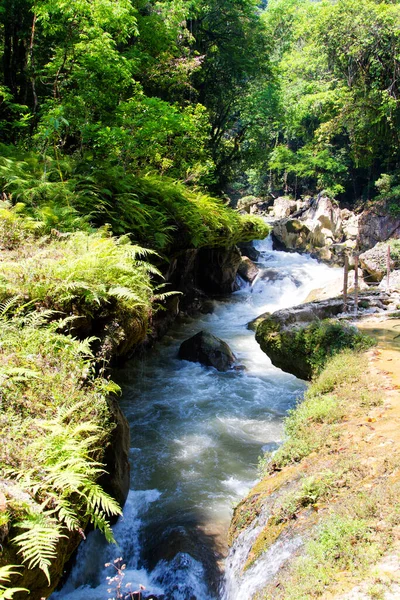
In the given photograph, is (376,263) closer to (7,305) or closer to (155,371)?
(155,371)

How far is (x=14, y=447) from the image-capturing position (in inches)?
117

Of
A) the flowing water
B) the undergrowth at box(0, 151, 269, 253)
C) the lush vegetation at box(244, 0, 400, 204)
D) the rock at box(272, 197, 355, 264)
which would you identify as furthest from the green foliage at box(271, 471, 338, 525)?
the rock at box(272, 197, 355, 264)

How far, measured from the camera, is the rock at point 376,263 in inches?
767

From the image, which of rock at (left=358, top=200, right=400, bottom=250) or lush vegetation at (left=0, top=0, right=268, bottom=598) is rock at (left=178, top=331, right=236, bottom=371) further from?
rock at (left=358, top=200, right=400, bottom=250)

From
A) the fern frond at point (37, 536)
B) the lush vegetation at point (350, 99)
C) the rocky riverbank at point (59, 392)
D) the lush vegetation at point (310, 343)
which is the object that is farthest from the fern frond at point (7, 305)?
the lush vegetation at point (350, 99)

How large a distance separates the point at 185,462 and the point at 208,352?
4432 millimetres

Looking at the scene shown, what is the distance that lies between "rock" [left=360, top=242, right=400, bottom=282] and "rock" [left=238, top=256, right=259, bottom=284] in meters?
5.47

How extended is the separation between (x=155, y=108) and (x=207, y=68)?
1023 cm

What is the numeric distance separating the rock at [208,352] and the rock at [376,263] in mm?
10924

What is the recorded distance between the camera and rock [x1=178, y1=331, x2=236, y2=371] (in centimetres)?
1131

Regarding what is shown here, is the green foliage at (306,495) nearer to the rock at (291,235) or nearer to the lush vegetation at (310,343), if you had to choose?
the lush vegetation at (310,343)

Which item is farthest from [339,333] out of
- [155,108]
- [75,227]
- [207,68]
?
[207,68]

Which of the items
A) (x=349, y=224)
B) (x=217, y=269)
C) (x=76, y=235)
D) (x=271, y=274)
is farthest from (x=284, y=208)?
(x=76, y=235)

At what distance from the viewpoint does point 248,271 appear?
842 inches
